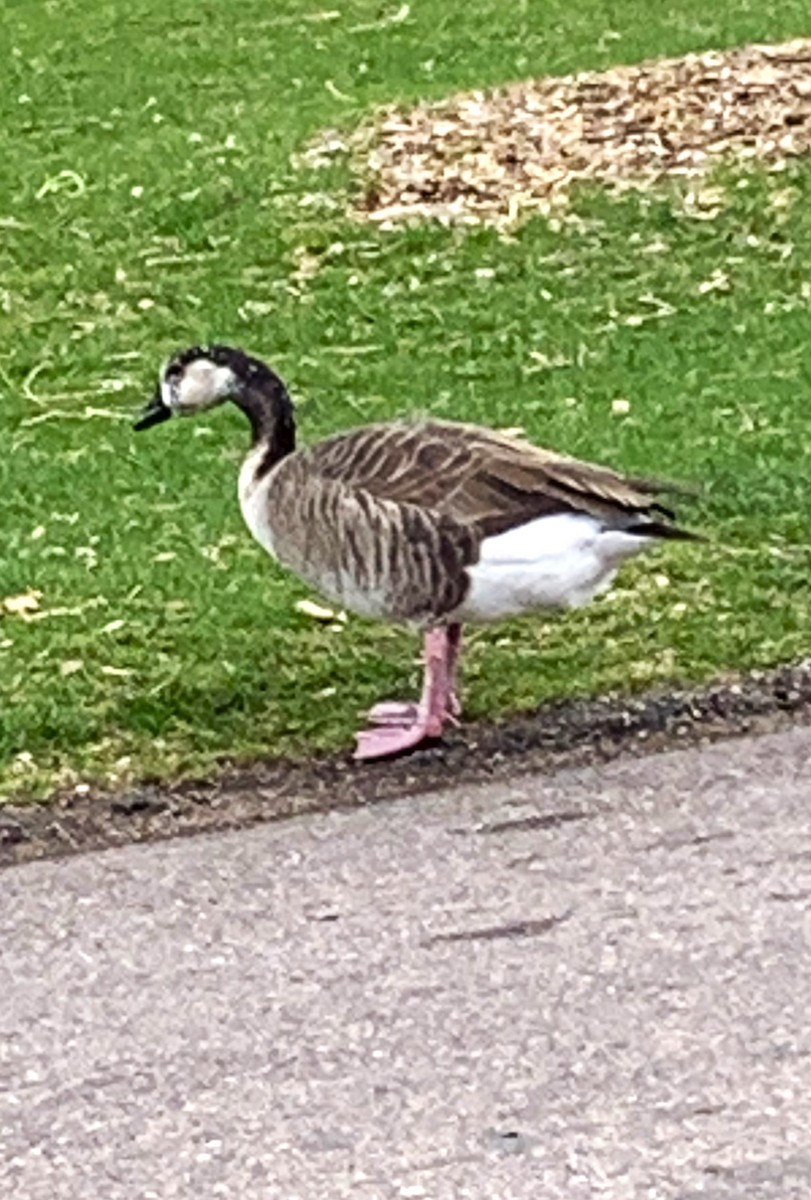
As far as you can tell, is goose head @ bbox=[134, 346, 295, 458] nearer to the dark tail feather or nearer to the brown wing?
the brown wing

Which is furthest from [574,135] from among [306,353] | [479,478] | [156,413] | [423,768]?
[423,768]

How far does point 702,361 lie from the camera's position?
9.52m

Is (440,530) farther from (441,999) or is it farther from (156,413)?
(441,999)

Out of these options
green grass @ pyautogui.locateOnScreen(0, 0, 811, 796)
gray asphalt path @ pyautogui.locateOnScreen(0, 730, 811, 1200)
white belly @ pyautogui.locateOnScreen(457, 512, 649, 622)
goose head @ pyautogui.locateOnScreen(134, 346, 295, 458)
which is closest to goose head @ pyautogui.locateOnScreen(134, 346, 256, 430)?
goose head @ pyautogui.locateOnScreen(134, 346, 295, 458)

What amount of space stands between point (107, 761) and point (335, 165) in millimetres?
6373

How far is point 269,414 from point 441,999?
2.19 metres

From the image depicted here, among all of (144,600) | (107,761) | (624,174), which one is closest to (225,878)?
(107,761)

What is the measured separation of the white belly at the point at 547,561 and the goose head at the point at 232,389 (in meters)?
0.77

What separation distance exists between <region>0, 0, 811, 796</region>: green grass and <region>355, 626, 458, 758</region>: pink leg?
14 cm

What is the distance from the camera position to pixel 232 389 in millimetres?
7062

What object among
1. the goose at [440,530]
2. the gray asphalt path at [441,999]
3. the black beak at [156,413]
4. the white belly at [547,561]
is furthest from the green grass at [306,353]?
the gray asphalt path at [441,999]

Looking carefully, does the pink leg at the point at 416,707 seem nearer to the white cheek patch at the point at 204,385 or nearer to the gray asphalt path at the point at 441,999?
the gray asphalt path at the point at 441,999

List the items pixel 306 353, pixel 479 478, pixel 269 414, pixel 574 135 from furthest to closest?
pixel 574 135, pixel 306 353, pixel 269 414, pixel 479 478

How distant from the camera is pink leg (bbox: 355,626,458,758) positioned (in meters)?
6.43
